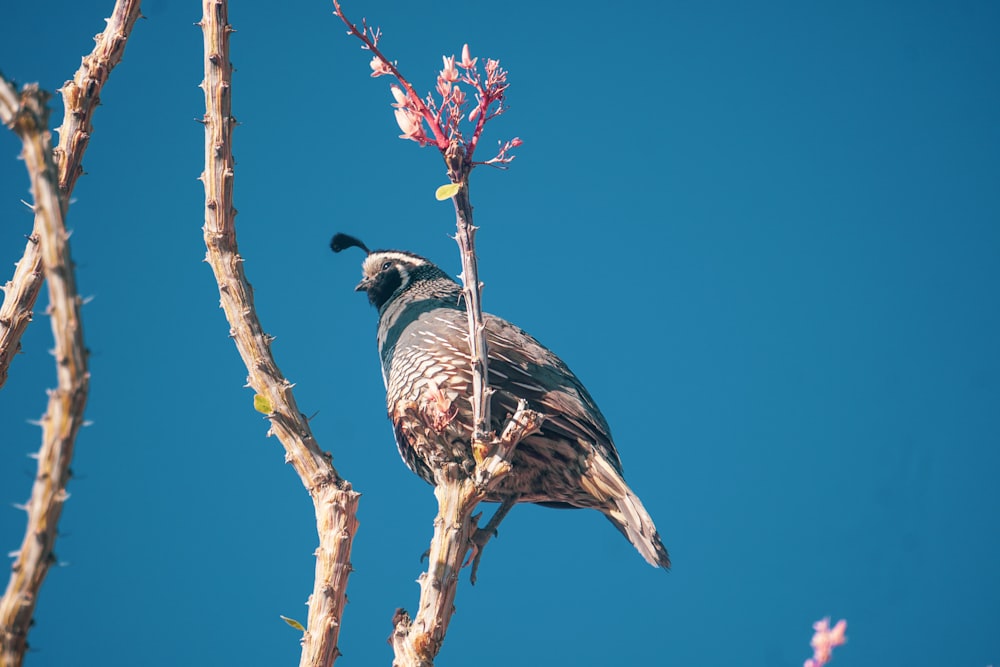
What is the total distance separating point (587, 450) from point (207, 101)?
6.78 feet

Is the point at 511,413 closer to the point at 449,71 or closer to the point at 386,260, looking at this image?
the point at 449,71

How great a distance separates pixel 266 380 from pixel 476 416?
2.05ft

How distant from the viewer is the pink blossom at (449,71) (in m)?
2.72

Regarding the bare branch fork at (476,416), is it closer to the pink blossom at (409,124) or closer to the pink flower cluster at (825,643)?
the pink blossom at (409,124)

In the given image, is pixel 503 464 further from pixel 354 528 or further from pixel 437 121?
pixel 437 121

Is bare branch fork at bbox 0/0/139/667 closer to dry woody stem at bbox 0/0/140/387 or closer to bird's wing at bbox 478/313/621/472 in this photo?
dry woody stem at bbox 0/0/140/387

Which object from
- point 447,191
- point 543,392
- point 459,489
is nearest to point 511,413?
point 543,392

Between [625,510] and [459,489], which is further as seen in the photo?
[625,510]

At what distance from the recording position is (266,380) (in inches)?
126

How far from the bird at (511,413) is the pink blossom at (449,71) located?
1.61m

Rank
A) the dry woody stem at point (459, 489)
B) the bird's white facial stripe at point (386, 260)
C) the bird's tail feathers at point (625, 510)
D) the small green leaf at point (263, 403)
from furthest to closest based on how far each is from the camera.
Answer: the bird's white facial stripe at point (386, 260) < the bird's tail feathers at point (625, 510) < the small green leaf at point (263, 403) < the dry woody stem at point (459, 489)

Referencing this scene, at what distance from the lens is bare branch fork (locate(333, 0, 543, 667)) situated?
2754mm

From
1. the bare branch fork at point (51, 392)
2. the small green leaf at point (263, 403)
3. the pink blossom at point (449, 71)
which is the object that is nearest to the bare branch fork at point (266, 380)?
the small green leaf at point (263, 403)

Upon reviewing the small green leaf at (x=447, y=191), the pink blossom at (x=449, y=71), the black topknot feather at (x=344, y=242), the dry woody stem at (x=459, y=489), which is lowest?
the dry woody stem at (x=459, y=489)
